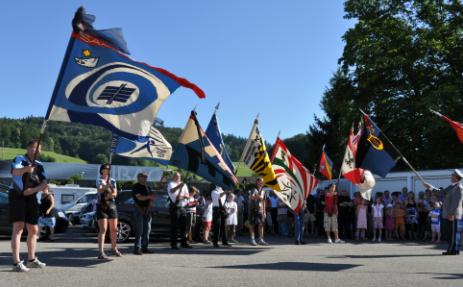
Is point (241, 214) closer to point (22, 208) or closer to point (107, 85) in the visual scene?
point (107, 85)

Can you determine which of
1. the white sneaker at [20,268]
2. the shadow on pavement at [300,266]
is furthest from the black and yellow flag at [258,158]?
the white sneaker at [20,268]

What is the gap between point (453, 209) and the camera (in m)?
12.5

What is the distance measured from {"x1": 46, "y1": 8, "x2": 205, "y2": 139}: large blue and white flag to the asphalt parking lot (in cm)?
245

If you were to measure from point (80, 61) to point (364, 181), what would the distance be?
871 cm

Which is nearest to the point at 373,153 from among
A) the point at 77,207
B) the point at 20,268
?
the point at 20,268

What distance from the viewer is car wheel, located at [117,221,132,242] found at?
15.5 m

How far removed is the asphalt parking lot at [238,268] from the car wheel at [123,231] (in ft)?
5.95

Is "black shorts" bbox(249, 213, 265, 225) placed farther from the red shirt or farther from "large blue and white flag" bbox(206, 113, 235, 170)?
the red shirt

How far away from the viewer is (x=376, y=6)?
104 ft

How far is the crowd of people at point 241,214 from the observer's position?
8961 millimetres

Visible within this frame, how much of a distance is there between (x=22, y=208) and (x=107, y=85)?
2454mm

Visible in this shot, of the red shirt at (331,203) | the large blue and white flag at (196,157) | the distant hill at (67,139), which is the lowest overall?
the red shirt at (331,203)

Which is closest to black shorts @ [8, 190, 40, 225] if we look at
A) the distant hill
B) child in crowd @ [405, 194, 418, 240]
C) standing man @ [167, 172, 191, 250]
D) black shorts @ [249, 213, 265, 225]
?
standing man @ [167, 172, 191, 250]

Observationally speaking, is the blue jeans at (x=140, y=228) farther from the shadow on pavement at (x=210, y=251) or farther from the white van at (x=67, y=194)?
the white van at (x=67, y=194)
